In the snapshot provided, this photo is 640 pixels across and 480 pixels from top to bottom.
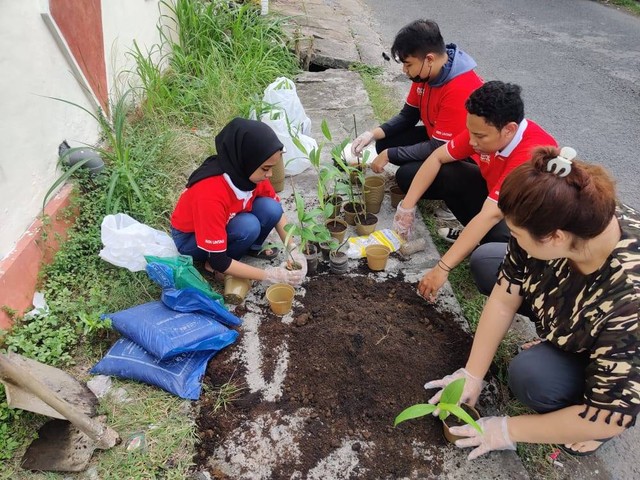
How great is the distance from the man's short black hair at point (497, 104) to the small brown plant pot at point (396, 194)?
1022 millimetres

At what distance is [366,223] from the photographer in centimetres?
272

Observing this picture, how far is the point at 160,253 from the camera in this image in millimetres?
2342

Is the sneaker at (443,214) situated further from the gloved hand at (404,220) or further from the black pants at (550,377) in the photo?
the black pants at (550,377)

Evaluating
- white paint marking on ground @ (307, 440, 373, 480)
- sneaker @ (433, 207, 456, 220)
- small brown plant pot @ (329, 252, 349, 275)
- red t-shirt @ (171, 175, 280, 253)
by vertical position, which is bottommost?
white paint marking on ground @ (307, 440, 373, 480)

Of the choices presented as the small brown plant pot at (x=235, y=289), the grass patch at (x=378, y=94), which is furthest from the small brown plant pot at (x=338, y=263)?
the grass patch at (x=378, y=94)

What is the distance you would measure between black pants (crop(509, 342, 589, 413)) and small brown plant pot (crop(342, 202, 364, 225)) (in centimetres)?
140

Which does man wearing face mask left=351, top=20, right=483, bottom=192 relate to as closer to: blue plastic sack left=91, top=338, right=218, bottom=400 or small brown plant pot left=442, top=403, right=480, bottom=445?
small brown plant pot left=442, top=403, right=480, bottom=445

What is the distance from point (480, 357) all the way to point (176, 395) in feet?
4.00

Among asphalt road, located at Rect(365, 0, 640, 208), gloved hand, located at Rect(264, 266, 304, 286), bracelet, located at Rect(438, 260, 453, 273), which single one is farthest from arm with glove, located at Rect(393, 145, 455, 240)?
asphalt road, located at Rect(365, 0, 640, 208)

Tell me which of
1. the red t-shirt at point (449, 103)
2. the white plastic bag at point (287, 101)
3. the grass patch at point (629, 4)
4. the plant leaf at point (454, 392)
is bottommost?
the plant leaf at point (454, 392)

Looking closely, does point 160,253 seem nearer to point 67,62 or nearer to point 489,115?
point 67,62

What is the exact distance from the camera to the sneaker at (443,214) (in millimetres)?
2979

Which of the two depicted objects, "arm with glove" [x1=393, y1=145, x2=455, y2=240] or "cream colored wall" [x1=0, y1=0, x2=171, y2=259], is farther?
"arm with glove" [x1=393, y1=145, x2=455, y2=240]

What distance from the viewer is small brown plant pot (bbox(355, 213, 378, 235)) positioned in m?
2.70
